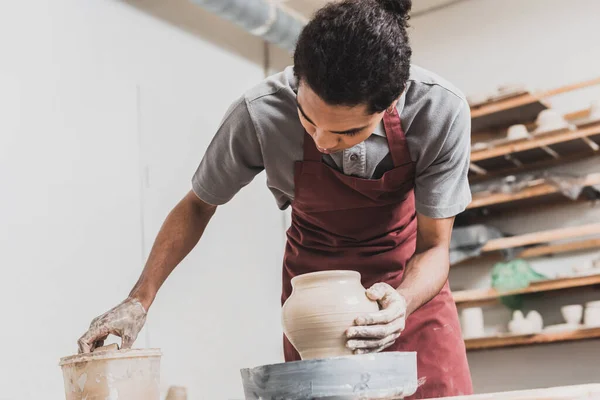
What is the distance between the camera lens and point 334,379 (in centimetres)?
123

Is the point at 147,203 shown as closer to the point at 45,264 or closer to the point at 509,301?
the point at 45,264

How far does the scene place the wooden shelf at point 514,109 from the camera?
3.95 metres

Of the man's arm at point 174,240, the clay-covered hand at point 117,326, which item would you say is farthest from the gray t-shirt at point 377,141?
the clay-covered hand at point 117,326

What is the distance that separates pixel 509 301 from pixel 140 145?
2.16m

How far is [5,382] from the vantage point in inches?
116

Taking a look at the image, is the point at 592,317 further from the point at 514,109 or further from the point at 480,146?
the point at 514,109

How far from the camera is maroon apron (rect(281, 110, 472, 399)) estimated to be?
1.91 meters

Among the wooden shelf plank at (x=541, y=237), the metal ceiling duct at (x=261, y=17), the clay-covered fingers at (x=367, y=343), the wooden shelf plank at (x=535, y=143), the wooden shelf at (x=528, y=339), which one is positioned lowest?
the wooden shelf at (x=528, y=339)

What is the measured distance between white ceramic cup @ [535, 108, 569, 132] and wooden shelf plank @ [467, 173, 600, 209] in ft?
0.98

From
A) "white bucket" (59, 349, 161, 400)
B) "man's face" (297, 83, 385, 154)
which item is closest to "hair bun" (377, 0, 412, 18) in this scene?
"man's face" (297, 83, 385, 154)

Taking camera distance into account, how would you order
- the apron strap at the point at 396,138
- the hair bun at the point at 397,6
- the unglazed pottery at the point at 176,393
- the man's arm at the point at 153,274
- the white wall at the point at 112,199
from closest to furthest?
the hair bun at the point at 397,6
the man's arm at the point at 153,274
the apron strap at the point at 396,138
the white wall at the point at 112,199
the unglazed pottery at the point at 176,393

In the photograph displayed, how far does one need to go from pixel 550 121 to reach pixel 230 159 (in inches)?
96.9

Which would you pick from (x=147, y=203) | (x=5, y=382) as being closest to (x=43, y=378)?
(x=5, y=382)

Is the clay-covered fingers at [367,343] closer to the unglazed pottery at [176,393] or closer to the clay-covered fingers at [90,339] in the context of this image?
the clay-covered fingers at [90,339]
